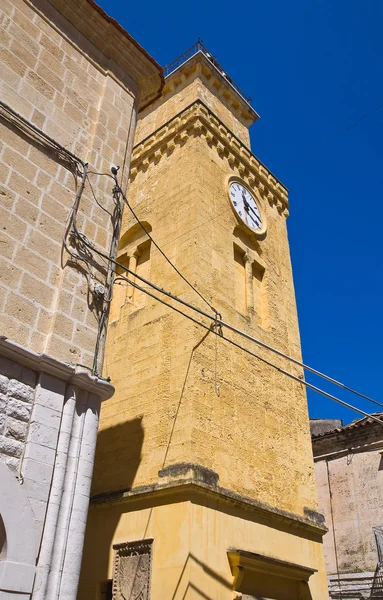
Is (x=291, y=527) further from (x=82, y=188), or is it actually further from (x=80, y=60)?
(x=80, y=60)

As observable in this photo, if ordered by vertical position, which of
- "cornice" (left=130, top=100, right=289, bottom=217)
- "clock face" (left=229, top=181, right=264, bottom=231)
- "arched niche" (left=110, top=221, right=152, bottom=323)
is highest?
"cornice" (left=130, top=100, right=289, bottom=217)

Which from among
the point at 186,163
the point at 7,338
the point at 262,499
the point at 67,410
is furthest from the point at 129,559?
the point at 186,163

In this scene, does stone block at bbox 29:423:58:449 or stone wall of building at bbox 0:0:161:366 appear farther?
stone wall of building at bbox 0:0:161:366

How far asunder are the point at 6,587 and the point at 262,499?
6107mm

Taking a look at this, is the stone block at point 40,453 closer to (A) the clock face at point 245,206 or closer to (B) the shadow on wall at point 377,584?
(A) the clock face at point 245,206

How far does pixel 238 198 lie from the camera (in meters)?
12.9

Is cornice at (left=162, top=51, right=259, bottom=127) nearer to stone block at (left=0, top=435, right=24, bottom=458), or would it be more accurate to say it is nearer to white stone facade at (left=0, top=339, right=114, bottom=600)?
white stone facade at (left=0, top=339, right=114, bottom=600)

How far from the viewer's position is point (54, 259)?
5570mm

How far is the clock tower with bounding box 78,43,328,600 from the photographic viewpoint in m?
8.04

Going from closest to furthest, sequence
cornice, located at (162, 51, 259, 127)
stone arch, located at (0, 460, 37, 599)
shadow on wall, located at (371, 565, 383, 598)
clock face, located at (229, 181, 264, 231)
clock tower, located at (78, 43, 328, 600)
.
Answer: stone arch, located at (0, 460, 37, 599)
clock tower, located at (78, 43, 328, 600)
clock face, located at (229, 181, 264, 231)
shadow on wall, located at (371, 565, 383, 598)
cornice, located at (162, 51, 259, 127)

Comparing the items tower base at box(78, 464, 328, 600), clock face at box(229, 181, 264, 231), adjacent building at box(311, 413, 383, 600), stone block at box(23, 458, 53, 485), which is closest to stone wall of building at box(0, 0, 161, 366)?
stone block at box(23, 458, 53, 485)

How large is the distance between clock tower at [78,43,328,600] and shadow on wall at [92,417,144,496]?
3 cm

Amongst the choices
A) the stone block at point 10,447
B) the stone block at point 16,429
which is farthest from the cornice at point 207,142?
the stone block at point 10,447

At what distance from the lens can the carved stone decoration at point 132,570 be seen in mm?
7906
